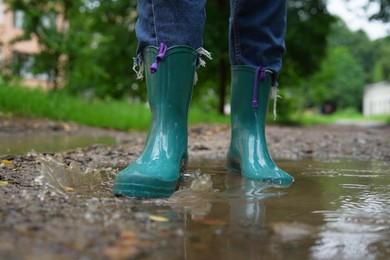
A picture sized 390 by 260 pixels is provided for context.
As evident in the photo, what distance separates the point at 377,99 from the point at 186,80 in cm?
6620

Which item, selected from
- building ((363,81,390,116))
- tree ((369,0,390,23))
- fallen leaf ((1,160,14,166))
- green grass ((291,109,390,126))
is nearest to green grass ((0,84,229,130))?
fallen leaf ((1,160,14,166))

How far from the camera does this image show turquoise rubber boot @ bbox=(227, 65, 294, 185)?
1.78 metres

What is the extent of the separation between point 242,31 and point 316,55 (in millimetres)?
12741

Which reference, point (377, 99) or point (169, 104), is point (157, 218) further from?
point (377, 99)

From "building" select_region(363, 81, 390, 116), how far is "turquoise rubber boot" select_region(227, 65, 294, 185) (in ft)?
201

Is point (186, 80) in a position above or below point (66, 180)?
above

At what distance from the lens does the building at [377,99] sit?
200ft

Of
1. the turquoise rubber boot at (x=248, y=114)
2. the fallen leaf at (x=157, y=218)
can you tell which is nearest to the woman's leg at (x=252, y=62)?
the turquoise rubber boot at (x=248, y=114)

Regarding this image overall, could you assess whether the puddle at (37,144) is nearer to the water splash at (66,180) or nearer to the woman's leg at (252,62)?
the water splash at (66,180)

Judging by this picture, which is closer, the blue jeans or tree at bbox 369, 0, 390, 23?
the blue jeans

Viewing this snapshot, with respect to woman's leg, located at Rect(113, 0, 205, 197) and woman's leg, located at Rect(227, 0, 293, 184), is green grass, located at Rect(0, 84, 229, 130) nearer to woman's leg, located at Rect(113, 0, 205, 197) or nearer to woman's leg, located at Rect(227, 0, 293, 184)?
woman's leg, located at Rect(227, 0, 293, 184)

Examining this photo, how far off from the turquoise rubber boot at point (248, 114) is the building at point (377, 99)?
61.4m

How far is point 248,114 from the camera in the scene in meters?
1.86

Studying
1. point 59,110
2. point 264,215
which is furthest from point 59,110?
point 264,215
